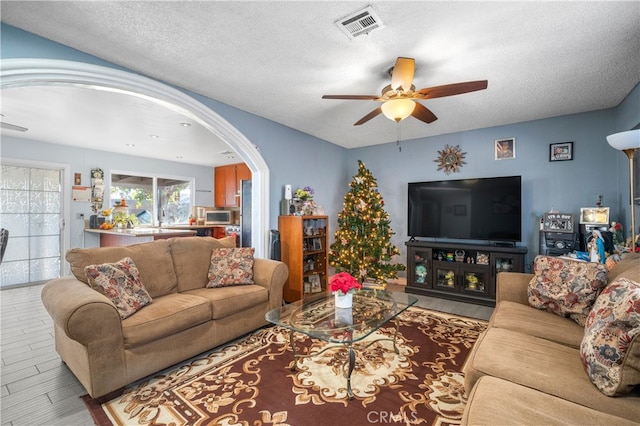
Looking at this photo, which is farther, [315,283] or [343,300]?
[315,283]

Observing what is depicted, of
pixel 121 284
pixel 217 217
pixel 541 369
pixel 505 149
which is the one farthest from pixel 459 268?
pixel 217 217

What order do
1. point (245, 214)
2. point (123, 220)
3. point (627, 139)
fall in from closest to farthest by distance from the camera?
point (627, 139), point (245, 214), point (123, 220)

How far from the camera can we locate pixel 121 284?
89.4 inches

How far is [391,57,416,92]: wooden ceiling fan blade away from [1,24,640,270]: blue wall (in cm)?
207

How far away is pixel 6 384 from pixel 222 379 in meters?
1.60

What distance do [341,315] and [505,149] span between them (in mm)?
3694

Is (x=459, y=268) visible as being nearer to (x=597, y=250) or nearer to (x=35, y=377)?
(x=597, y=250)

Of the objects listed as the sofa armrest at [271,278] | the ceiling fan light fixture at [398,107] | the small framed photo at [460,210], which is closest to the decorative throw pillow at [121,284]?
the sofa armrest at [271,278]

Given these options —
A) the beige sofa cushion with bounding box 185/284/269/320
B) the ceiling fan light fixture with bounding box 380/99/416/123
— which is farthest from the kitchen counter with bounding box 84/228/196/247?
the ceiling fan light fixture with bounding box 380/99/416/123

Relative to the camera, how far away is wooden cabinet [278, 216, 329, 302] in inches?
153

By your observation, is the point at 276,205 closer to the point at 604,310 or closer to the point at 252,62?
the point at 252,62

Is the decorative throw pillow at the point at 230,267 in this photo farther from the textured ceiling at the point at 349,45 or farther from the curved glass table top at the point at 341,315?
the textured ceiling at the point at 349,45

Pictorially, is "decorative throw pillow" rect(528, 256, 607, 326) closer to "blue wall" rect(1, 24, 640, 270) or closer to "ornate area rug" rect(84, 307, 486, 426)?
"ornate area rug" rect(84, 307, 486, 426)

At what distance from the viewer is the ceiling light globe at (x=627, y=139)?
7.42 feet
